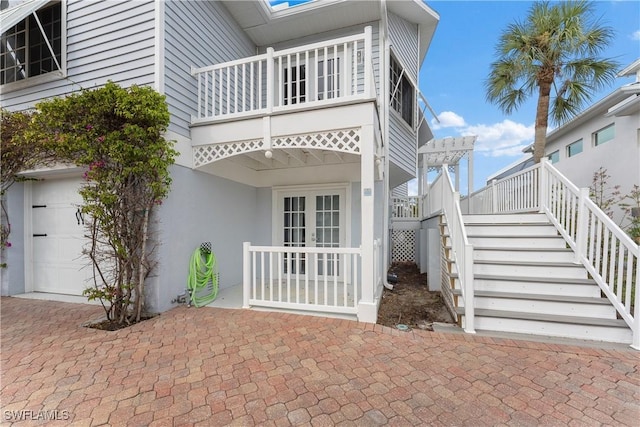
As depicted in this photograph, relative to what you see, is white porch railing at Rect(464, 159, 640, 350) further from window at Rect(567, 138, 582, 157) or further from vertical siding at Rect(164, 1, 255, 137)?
vertical siding at Rect(164, 1, 255, 137)

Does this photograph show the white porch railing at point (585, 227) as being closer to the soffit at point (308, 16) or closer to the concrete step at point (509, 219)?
the concrete step at point (509, 219)

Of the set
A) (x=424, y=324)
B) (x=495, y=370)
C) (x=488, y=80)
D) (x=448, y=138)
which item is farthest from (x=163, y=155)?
(x=448, y=138)

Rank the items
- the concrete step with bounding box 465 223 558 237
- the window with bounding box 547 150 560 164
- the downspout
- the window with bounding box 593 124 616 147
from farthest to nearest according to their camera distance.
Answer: the window with bounding box 547 150 560 164
the window with bounding box 593 124 616 147
the downspout
the concrete step with bounding box 465 223 558 237

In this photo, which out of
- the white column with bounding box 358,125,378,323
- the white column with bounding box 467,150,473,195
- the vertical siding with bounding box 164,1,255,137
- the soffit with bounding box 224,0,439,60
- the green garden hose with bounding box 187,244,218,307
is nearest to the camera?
the white column with bounding box 358,125,378,323

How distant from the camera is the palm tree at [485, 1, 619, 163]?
5.94 metres

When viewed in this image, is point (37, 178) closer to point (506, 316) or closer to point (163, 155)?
point (163, 155)

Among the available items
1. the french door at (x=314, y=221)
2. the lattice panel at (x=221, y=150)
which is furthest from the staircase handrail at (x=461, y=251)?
the lattice panel at (x=221, y=150)

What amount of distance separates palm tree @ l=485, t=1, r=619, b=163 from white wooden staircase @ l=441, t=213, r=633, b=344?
3.56 m

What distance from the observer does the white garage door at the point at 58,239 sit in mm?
5012

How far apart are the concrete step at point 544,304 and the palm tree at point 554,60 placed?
464 cm

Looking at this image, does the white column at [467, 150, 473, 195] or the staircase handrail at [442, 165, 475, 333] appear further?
the white column at [467, 150, 473, 195]

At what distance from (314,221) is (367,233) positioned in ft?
8.90

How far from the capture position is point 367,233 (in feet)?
12.2

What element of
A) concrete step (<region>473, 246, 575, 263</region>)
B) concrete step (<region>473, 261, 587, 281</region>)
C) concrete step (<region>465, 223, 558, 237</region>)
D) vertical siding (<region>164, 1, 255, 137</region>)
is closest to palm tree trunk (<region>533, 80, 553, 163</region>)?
concrete step (<region>465, 223, 558, 237</region>)
